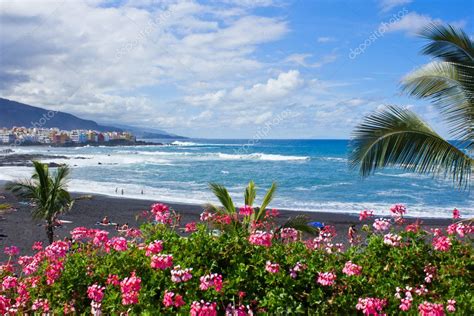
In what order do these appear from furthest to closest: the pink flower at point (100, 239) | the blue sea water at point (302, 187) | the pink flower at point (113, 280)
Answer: the blue sea water at point (302, 187) → the pink flower at point (100, 239) → the pink flower at point (113, 280)

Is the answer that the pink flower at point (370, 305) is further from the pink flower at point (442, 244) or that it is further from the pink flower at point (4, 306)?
the pink flower at point (4, 306)

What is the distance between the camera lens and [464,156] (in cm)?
718

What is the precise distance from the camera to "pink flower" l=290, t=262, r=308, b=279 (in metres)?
3.75

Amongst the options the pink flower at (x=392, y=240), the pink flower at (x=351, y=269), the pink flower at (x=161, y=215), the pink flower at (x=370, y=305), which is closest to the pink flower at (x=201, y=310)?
the pink flower at (x=370, y=305)

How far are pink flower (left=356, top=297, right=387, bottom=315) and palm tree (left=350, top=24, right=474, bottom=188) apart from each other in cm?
366

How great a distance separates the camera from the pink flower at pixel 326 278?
363 centimetres

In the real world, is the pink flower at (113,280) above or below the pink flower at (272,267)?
below

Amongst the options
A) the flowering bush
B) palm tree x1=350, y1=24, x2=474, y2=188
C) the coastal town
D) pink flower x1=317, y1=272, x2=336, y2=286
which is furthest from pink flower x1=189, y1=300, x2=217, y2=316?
the coastal town

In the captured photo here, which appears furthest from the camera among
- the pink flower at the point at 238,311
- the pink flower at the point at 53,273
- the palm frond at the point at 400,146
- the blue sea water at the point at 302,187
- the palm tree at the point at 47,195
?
the blue sea water at the point at 302,187

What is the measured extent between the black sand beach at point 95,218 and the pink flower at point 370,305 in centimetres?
1421

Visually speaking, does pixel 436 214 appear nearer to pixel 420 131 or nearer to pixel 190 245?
pixel 420 131

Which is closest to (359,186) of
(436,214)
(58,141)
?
(436,214)

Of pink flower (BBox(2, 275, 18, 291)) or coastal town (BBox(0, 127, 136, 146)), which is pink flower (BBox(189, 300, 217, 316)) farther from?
coastal town (BBox(0, 127, 136, 146))

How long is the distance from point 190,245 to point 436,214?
2690cm
